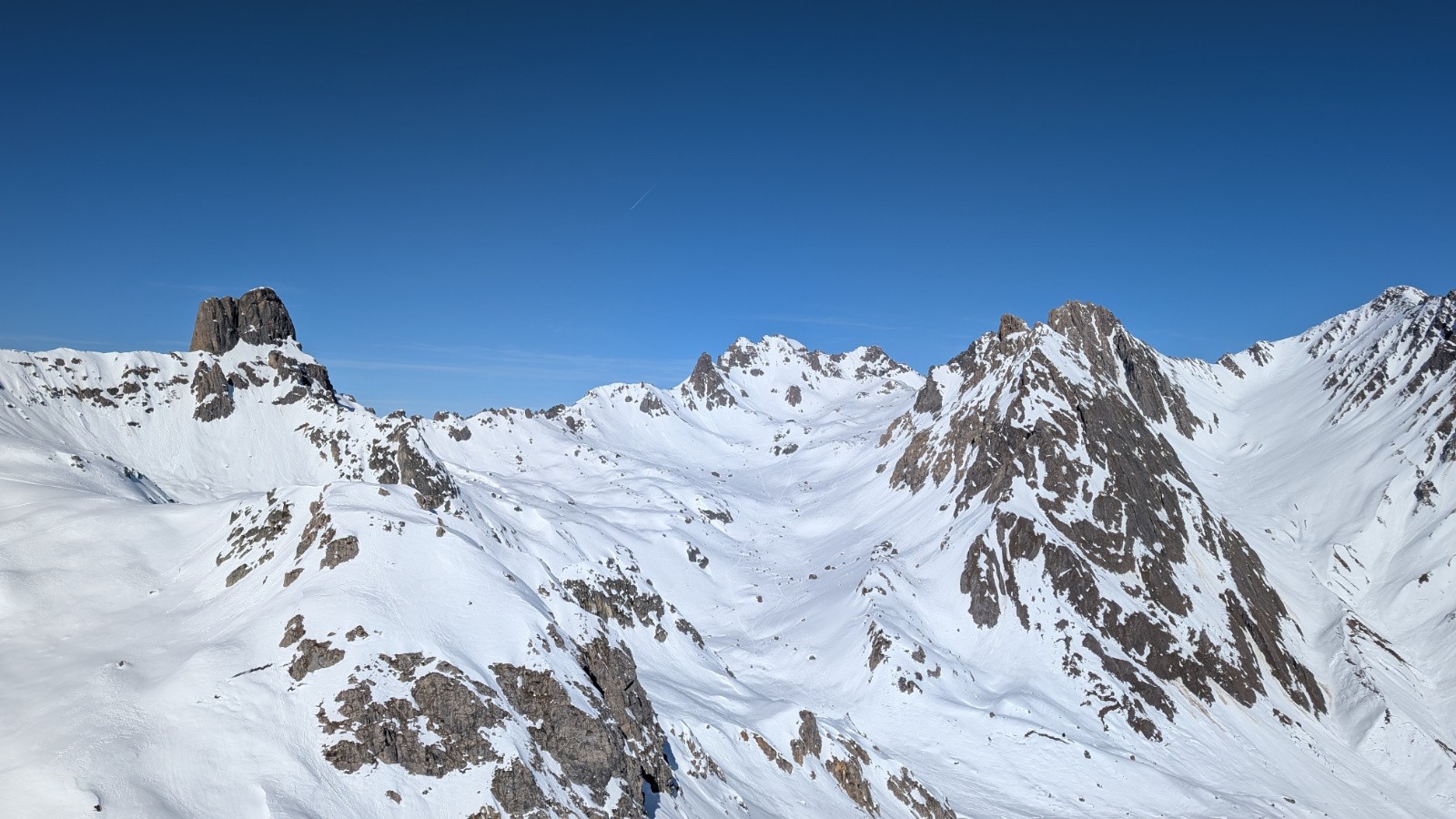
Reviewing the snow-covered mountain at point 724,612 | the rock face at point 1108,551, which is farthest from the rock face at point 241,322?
the rock face at point 1108,551

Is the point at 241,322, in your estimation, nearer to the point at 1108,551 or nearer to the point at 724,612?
the point at 724,612

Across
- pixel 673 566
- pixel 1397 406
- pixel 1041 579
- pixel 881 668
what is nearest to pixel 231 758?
pixel 881 668

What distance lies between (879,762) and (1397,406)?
169m

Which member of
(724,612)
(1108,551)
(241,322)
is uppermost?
(241,322)

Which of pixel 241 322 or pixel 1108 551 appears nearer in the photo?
pixel 1108 551

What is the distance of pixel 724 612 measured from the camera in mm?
127750

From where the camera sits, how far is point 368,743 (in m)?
35.8

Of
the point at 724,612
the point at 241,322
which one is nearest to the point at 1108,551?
the point at 724,612

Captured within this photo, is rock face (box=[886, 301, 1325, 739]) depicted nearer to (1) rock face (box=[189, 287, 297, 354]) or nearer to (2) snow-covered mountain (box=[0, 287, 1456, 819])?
(2) snow-covered mountain (box=[0, 287, 1456, 819])

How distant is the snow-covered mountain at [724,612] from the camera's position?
36844mm

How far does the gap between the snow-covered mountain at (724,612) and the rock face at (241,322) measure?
2.19 ft

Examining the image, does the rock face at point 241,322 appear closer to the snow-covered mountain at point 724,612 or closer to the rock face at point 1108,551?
the snow-covered mountain at point 724,612

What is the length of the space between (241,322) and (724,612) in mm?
108606

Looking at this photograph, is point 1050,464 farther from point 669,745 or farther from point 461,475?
point 461,475
